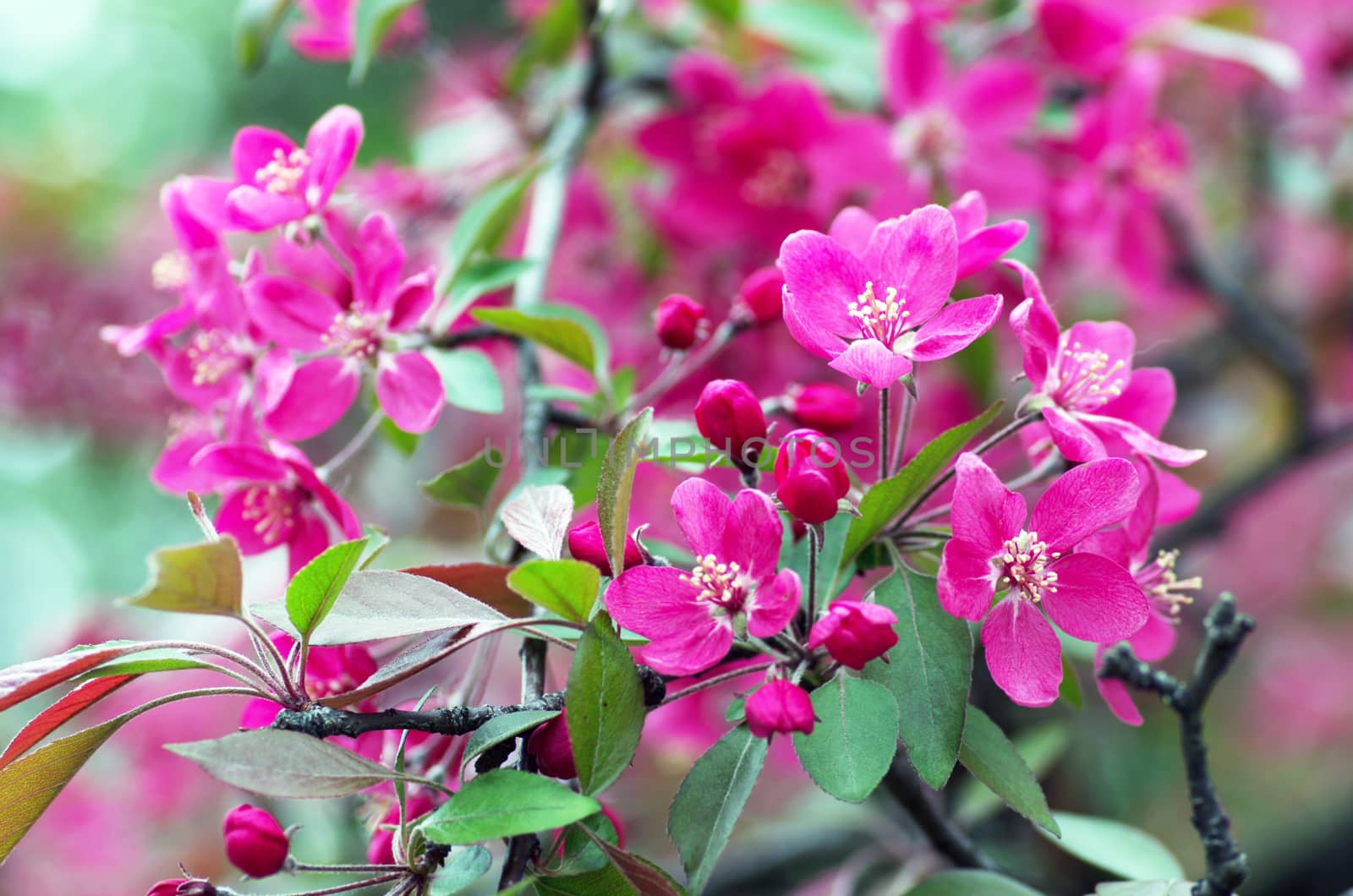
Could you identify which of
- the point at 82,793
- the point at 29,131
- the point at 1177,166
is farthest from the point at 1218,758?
the point at 29,131

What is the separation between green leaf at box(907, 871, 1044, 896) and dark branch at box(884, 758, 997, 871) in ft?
0.13

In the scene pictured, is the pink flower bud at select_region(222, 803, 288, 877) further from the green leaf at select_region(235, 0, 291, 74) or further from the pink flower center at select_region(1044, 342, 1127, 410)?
the green leaf at select_region(235, 0, 291, 74)

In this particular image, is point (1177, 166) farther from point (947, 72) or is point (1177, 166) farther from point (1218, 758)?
point (1218, 758)

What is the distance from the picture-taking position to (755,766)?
1.98 ft

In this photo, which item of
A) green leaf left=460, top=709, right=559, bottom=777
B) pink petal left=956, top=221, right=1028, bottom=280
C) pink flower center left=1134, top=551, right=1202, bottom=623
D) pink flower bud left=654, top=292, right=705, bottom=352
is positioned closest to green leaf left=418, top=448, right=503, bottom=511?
pink flower bud left=654, top=292, right=705, bottom=352

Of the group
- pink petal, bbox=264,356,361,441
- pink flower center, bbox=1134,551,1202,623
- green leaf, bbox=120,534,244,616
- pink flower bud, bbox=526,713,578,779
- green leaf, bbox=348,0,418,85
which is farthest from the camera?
green leaf, bbox=348,0,418,85

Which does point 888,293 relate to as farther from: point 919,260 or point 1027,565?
point 1027,565

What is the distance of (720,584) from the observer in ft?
2.00

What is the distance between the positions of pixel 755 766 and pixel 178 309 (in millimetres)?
601

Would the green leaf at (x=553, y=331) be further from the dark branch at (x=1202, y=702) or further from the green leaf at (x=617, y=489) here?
the dark branch at (x=1202, y=702)

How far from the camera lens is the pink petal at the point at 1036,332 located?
2.16 ft

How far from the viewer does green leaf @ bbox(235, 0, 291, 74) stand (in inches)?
42.6

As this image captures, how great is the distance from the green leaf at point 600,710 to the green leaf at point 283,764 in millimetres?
95

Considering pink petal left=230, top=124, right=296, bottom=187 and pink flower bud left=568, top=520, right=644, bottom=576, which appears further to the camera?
pink petal left=230, top=124, right=296, bottom=187
